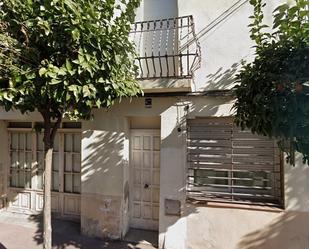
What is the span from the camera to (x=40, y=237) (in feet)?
19.9

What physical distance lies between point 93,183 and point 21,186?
2841 mm

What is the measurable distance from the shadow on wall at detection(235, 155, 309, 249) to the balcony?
8.69 feet

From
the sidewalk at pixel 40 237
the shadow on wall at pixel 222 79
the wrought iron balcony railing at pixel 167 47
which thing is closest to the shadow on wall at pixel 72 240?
the sidewalk at pixel 40 237

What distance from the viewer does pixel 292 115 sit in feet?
8.59

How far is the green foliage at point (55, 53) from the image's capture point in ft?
10.7

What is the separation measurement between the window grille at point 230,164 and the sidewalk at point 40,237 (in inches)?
73.9

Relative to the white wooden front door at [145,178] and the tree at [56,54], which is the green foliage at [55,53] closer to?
the tree at [56,54]

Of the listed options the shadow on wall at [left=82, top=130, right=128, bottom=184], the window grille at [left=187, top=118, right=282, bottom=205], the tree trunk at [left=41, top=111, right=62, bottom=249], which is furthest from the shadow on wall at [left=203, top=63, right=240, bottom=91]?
the tree trunk at [left=41, top=111, right=62, bottom=249]

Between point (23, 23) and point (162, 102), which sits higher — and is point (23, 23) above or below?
above

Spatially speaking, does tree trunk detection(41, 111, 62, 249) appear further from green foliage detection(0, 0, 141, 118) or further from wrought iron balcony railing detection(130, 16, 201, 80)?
wrought iron balcony railing detection(130, 16, 201, 80)

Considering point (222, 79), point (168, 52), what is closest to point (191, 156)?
point (222, 79)

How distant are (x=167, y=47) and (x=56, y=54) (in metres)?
3.19

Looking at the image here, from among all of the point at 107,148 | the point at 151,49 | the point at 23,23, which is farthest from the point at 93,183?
the point at 23,23

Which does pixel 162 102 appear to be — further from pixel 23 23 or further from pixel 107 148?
pixel 23 23
